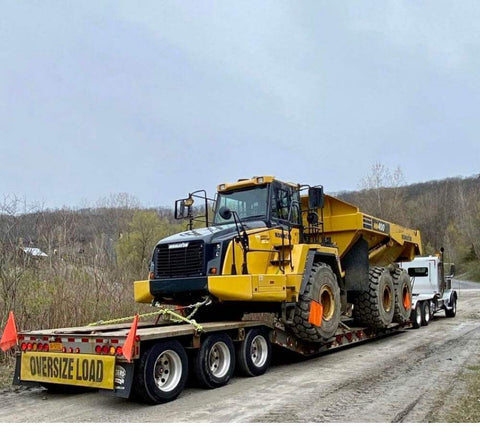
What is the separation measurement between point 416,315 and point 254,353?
24.6ft

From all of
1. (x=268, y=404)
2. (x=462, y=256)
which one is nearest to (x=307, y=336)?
(x=268, y=404)

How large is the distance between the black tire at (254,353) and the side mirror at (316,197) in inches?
95.3

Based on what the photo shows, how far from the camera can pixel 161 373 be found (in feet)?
20.9

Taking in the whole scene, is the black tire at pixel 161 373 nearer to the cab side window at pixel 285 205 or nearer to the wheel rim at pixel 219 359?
the wheel rim at pixel 219 359

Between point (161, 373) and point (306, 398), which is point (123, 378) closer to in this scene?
point (161, 373)

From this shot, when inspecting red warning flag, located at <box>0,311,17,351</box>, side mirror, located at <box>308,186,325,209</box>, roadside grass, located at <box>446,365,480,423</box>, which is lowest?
roadside grass, located at <box>446,365,480,423</box>

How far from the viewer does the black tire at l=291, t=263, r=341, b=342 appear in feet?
28.0

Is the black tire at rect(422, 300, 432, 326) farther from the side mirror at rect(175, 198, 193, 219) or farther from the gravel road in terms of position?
the side mirror at rect(175, 198, 193, 219)

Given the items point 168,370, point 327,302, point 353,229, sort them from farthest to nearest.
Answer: point 353,229 < point 327,302 < point 168,370

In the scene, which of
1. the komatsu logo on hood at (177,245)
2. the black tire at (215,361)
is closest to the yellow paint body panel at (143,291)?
the komatsu logo on hood at (177,245)

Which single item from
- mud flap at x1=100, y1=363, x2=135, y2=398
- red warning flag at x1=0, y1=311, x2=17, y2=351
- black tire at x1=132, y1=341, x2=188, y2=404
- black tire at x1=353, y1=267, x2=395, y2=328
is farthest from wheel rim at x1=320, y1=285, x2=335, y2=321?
red warning flag at x1=0, y1=311, x2=17, y2=351

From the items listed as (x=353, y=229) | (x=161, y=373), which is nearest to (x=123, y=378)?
(x=161, y=373)

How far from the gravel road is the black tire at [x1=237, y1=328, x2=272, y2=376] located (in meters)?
0.15

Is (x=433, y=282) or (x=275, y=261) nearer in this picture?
(x=275, y=261)
